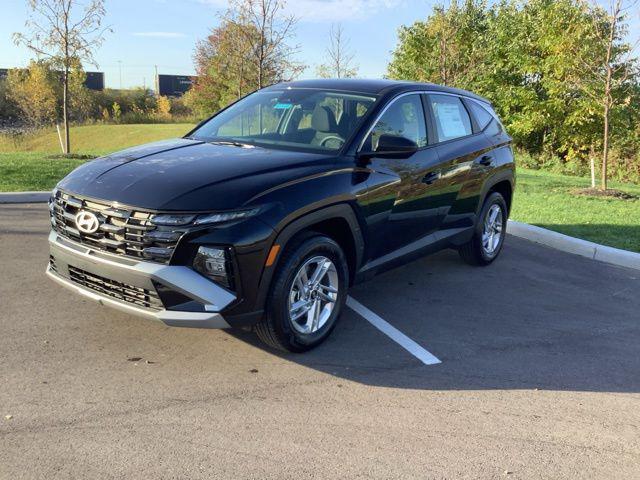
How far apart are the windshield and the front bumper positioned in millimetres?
1468

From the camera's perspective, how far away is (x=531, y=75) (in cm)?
2206

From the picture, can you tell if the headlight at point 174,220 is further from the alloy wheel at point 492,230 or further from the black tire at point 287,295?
the alloy wheel at point 492,230

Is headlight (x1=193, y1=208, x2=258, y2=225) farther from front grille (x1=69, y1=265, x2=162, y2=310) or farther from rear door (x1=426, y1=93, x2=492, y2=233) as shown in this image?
rear door (x1=426, y1=93, x2=492, y2=233)

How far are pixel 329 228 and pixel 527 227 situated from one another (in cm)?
467

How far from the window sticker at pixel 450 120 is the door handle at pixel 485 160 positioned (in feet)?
1.07

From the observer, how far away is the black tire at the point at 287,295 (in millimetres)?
3689

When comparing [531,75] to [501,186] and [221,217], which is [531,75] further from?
[221,217]

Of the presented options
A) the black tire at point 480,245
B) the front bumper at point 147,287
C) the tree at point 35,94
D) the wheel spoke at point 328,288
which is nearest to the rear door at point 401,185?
the wheel spoke at point 328,288

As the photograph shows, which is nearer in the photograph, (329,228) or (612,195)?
(329,228)

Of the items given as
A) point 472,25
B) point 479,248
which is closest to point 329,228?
point 479,248

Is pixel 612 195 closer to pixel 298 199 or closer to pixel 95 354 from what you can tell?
pixel 298 199

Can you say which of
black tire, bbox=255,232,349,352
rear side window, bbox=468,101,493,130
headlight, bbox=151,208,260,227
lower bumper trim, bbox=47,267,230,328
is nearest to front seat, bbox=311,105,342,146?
black tire, bbox=255,232,349,352

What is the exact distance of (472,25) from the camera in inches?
953

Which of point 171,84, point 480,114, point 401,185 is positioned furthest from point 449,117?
point 171,84
